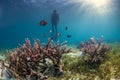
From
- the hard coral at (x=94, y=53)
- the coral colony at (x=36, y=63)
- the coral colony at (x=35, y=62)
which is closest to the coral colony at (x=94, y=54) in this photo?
the hard coral at (x=94, y=53)

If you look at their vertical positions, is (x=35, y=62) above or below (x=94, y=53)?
below

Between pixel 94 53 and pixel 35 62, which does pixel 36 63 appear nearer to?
pixel 35 62

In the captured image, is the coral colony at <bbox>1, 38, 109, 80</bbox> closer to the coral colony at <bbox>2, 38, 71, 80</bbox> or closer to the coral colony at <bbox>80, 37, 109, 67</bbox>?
the coral colony at <bbox>2, 38, 71, 80</bbox>

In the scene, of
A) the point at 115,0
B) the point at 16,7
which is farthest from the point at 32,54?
the point at 16,7

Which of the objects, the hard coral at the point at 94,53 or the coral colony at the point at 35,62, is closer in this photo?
the coral colony at the point at 35,62

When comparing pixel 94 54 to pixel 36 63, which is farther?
pixel 94 54

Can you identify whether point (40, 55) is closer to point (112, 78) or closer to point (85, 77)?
point (85, 77)

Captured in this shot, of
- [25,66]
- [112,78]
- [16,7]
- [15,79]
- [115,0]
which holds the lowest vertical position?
[112,78]

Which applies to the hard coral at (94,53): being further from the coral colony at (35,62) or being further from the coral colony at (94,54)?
the coral colony at (35,62)

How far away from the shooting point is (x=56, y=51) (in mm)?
6348

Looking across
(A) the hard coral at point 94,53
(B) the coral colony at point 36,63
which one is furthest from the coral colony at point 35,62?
(A) the hard coral at point 94,53

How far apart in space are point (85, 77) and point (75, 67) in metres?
1.08

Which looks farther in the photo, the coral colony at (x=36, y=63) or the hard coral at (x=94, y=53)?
the hard coral at (x=94, y=53)

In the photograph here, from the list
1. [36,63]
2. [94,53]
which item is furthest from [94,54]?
[36,63]
